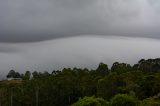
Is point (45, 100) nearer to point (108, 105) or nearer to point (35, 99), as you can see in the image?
point (35, 99)

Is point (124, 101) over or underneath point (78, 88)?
underneath

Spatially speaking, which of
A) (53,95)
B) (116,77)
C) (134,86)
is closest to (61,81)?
(53,95)

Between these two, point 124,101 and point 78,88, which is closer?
point 124,101

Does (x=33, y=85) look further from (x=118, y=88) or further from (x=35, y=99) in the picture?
(x=118, y=88)

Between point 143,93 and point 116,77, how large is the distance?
11.8m

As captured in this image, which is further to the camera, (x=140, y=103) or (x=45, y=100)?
(x=45, y=100)

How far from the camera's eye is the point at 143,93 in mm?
114812

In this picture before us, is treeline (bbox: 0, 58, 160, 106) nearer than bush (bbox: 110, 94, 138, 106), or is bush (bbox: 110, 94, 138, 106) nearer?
bush (bbox: 110, 94, 138, 106)

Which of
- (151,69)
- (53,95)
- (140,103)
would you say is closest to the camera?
(140,103)

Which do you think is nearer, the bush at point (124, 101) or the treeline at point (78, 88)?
the bush at point (124, 101)

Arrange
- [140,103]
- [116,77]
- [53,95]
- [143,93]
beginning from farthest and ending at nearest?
[53,95]
[116,77]
[143,93]
[140,103]

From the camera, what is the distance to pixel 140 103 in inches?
3445

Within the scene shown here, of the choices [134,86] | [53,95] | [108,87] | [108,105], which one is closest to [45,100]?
[53,95]

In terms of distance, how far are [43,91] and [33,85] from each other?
4681 mm
